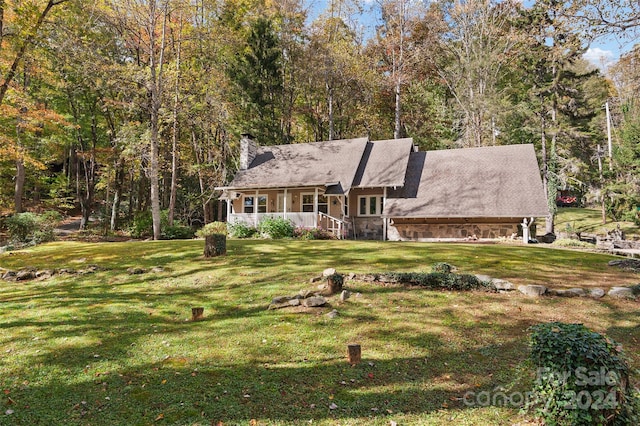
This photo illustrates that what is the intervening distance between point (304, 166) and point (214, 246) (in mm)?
11937

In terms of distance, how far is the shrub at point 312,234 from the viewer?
18203 mm

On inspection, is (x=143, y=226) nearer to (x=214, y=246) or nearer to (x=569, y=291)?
(x=214, y=246)

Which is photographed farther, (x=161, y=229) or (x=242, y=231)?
(x=161, y=229)

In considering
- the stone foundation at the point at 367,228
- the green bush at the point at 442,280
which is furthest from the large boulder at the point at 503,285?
the stone foundation at the point at 367,228

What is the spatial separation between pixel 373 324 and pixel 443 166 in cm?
1762

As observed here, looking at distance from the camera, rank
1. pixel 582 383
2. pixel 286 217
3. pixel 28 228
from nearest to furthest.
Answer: pixel 582 383, pixel 28 228, pixel 286 217

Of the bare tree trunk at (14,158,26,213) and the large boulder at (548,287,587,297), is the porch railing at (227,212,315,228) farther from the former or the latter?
the bare tree trunk at (14,158,26,213)

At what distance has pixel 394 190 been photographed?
2075cm

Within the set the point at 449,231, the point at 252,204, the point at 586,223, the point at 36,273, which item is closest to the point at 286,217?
the point at 252,204

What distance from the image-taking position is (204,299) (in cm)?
789

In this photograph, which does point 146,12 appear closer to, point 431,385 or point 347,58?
point 347,58

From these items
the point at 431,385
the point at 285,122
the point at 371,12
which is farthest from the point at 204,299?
the point at 371,12

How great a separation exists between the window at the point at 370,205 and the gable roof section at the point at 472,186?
0.79 meters

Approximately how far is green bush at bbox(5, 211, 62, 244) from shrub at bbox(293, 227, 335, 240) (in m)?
12.7
